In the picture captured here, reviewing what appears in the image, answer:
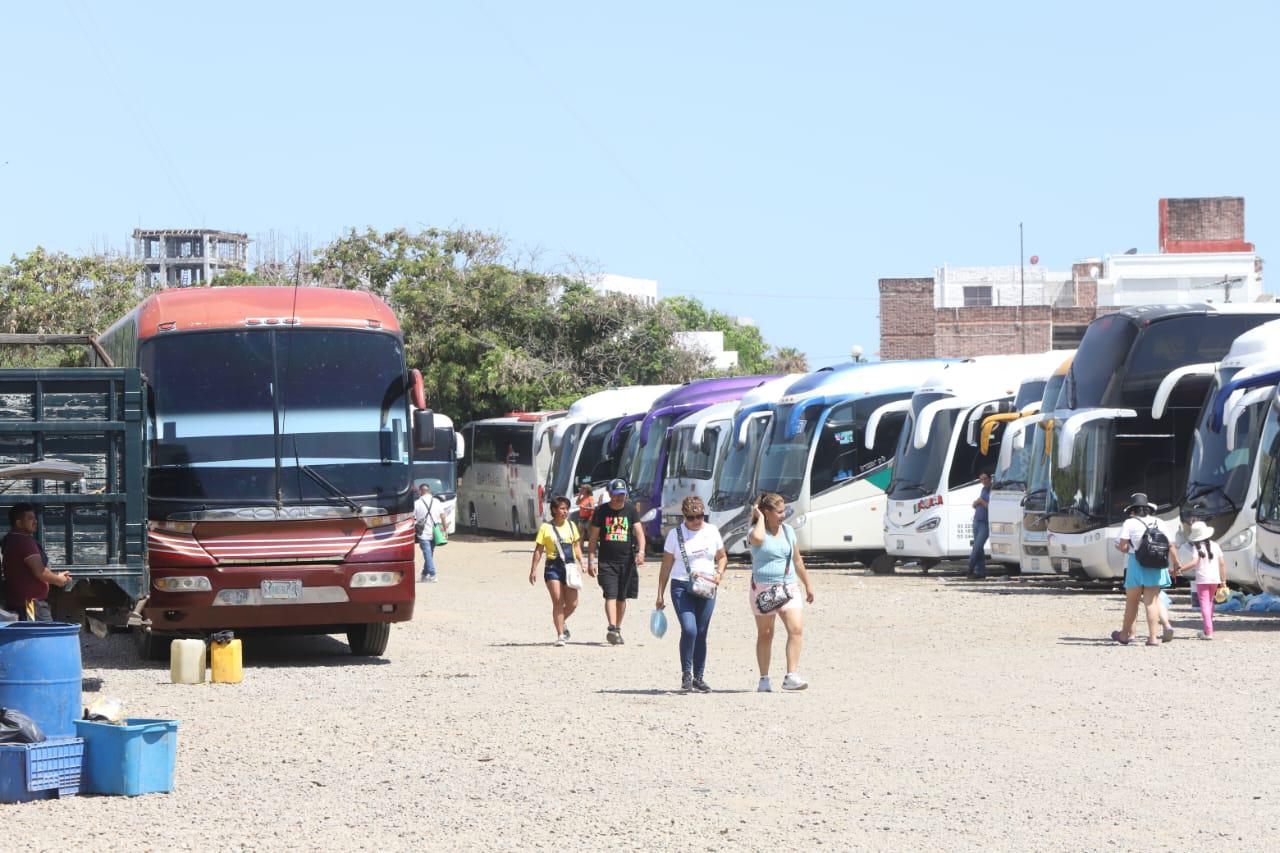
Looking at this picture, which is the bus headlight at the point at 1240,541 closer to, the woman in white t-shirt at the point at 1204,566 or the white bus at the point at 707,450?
the woman in white t-shirt at the point at 1204,566

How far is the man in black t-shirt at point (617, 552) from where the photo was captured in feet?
62.8

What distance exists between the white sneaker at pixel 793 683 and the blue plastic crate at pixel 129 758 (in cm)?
562

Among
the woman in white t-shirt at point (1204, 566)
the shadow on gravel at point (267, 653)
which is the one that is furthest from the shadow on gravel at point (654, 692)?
the woman in white t-shirt at point (1204, 566)

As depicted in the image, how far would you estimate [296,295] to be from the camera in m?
17.6

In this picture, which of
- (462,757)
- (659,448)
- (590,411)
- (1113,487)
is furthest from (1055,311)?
(462,757)

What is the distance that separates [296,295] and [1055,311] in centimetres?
6095

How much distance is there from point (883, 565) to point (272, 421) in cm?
1672

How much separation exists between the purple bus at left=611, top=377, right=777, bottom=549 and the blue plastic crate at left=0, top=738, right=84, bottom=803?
28666 millimetres

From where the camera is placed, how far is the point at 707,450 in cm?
3659

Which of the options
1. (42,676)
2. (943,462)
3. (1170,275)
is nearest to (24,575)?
(42,676)

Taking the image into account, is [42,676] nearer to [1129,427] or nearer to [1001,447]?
[1129,427]

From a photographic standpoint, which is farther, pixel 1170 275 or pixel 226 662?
pixel 1170 275

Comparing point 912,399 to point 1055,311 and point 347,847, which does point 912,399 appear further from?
point 1055,311

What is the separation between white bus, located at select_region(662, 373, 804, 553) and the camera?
3512cm
